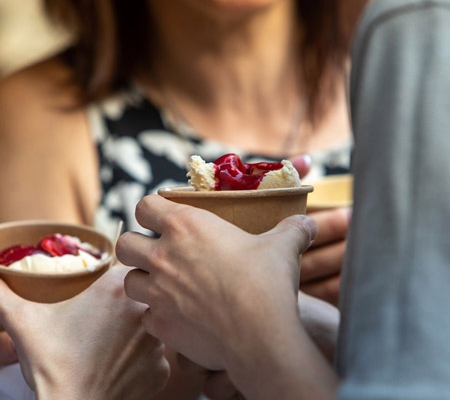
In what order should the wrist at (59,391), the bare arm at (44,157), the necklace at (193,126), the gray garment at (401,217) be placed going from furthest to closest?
the necklace at (193,126) < the bare arm at (44,157) < the wrist at (59,391) < the gray garment at (401,217)

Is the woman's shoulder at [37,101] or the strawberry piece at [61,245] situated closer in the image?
the strawberry piece at [61,245]

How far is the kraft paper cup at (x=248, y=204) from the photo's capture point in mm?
717

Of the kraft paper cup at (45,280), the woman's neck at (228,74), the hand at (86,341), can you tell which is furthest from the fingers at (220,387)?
the woman's neck at (228,74)

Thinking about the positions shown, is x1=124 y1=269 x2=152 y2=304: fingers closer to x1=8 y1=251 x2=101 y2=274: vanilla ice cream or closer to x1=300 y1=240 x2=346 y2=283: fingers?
x1=8 y1=251 x2=101 y2=274: vanilla ice cream

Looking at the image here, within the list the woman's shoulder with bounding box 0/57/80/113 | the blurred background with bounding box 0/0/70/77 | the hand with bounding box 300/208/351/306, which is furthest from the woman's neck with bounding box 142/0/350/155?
the blurred background with bounding box 0/0/70/77

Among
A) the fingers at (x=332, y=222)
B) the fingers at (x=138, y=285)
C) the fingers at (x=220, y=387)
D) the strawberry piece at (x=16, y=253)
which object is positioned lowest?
the fingers at (x=220, y=387)

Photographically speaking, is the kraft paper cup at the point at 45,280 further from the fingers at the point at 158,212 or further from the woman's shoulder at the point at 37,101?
the woman's shoulder at the point at 37,101

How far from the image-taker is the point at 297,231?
692 millimetres

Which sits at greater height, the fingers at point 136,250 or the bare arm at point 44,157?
the fingers at point 136,250

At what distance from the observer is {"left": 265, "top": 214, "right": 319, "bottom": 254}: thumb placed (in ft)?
2.23

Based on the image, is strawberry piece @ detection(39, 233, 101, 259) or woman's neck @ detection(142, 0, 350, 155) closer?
strawberry piece @ detection(39, 233, 101, 259)

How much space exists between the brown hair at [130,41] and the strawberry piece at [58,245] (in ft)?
2.43

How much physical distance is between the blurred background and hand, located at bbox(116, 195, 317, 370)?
2.84 metres

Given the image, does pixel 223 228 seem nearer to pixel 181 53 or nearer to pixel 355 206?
pixel 355 206
